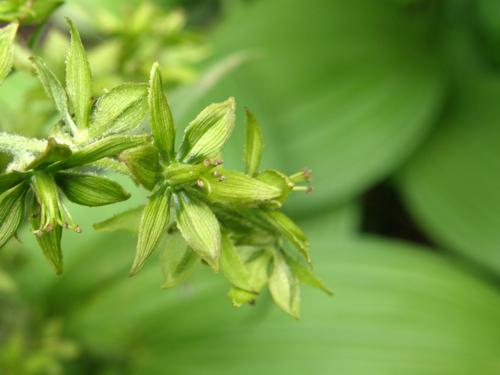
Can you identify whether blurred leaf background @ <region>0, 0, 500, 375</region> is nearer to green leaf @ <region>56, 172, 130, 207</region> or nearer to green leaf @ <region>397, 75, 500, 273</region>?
green leaf @ <region>397, 75, 500, 273</region>

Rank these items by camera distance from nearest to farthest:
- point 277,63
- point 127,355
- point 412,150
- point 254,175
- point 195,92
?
point 254,175
point 195,92
point 127,355
point 277,63
point 412,150

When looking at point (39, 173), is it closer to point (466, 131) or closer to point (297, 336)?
point (297, 336)

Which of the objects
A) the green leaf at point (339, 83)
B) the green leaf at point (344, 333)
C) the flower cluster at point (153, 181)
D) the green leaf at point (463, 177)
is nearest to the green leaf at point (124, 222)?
the flower cluster at point (153, 181)

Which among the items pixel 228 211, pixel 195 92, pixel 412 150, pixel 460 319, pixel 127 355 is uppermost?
pixel 228 211

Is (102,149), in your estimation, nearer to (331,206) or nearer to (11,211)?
(11,211)

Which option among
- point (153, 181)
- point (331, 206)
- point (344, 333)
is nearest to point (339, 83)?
point (331, 206)

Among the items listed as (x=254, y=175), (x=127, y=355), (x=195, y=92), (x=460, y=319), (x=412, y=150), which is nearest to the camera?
(x=254, y=175)

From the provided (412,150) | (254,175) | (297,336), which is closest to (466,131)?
(412,150)
